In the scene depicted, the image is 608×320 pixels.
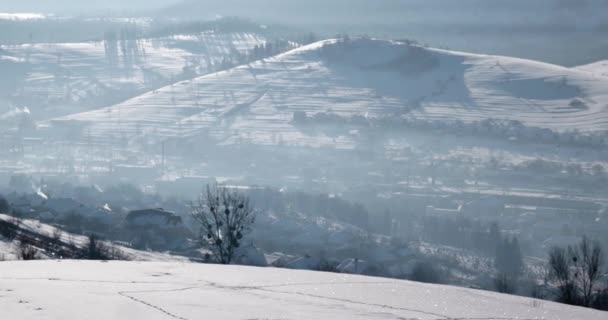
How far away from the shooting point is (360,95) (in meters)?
125

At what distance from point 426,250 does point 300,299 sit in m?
54.1

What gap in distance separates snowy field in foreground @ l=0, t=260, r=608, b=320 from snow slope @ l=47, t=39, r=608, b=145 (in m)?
98.0

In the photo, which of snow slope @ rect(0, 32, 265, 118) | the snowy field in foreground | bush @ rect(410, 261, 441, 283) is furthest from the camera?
snow slope @ rect(0, 32, 265, 118)

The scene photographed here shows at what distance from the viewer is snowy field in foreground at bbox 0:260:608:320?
6711 millimetres

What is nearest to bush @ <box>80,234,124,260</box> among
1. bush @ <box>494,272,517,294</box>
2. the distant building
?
bush @ <box>494,272,517,294</box>

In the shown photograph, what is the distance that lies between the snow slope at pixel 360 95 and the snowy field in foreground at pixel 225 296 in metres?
98.0

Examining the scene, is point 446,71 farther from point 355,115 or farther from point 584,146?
point 584,146

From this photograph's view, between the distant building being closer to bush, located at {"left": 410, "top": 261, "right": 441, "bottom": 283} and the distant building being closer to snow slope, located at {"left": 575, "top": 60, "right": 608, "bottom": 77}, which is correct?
bush, located at {"left": 410, "top": 261, "right": 441, "bottom": 283}

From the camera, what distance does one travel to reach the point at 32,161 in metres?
103

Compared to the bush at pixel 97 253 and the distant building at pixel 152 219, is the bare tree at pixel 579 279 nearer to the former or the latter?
the bush at pixel 97 253

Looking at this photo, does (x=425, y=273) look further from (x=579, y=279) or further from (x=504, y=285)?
(x=579, y=279)

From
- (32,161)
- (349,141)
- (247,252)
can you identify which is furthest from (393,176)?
(247,252)

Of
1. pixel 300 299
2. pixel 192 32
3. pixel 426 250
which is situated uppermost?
pixel 192 32

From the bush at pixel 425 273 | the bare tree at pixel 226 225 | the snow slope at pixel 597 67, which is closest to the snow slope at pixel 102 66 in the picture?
the snow slope at pixel 597 67
